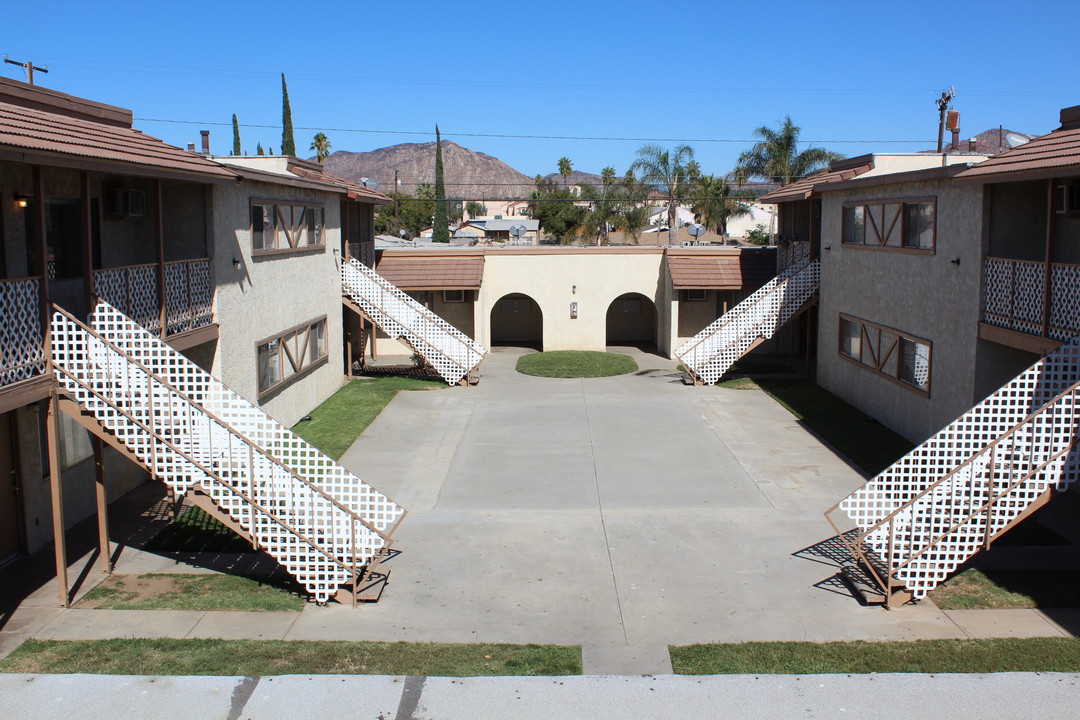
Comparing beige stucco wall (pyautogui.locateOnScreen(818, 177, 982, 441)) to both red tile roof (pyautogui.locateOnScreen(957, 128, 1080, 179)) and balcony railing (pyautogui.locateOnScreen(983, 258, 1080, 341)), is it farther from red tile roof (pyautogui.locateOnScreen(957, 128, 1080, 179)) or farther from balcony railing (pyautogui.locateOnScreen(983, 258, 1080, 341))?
red tile roof (pyautogui.locateOnScreen(957, 128, 1080, 179))

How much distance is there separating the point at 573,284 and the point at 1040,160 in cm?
1763

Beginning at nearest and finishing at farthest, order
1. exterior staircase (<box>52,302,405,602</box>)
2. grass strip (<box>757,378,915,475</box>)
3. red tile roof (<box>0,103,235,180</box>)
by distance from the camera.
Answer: red tile roof (<box>0,103,235,180</box>)
exterior staircase (<box>52,302,405,602</box>)
grass strip (<box>757,378,915,475</box>)

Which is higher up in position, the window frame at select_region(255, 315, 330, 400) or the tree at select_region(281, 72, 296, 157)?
the tree at select_region(281, 72, 296, 157)

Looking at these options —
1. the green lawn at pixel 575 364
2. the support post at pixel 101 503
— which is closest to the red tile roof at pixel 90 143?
the support post at pixel 101 503

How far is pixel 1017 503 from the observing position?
10.5 metres

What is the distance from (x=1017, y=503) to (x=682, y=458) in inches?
273

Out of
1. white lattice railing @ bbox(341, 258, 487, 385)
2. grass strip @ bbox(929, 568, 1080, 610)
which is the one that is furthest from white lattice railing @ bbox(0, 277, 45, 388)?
white lattice railing @ bbox(341, 258, 487, 385)

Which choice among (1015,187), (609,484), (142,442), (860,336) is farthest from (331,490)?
(860,336)

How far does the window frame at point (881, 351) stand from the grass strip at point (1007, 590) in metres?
6.10

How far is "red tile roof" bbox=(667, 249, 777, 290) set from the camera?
27625mm

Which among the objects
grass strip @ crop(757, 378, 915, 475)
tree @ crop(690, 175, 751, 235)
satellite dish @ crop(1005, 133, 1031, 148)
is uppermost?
tree @ crop(690, 175, 751, 235)

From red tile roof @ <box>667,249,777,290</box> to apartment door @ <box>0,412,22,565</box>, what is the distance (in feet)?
62.8

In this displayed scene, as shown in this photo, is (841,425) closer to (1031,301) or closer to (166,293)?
(1031,301)

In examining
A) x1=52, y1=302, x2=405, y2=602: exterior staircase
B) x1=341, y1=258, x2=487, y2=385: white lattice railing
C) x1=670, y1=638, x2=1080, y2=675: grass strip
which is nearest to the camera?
x1=670, y1=638, x2=1080, y2=675: grass strip
